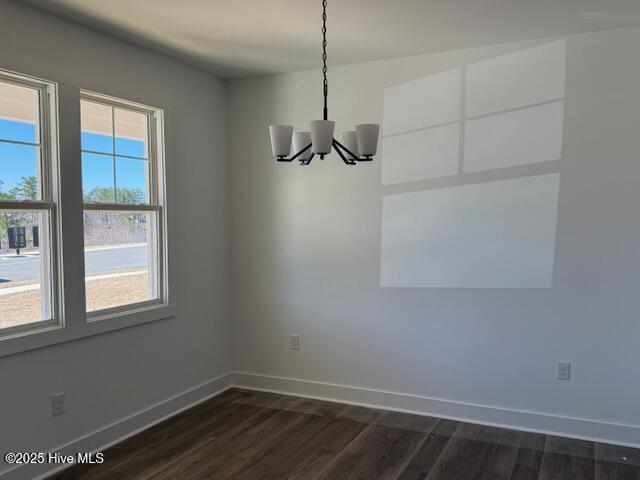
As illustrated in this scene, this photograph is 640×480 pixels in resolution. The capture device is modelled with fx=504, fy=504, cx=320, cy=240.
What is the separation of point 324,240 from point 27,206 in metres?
2.11

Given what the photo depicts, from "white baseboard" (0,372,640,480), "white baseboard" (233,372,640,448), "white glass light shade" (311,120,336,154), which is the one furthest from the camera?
"white baseboard" (233,372,640,448)

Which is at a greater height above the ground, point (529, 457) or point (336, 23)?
point (336, 23)

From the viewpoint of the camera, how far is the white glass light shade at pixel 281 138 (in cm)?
225

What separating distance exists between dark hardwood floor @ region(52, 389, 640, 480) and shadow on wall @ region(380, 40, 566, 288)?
40.5 inches

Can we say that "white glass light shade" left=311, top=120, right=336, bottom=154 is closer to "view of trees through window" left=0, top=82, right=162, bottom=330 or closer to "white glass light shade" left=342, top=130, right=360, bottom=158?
"white glass light shade" left=342, top=130, right=360, bottom=158

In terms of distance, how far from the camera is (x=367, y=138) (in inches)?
87.4

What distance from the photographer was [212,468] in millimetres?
2979

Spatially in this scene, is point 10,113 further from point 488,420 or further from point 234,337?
point 488,420

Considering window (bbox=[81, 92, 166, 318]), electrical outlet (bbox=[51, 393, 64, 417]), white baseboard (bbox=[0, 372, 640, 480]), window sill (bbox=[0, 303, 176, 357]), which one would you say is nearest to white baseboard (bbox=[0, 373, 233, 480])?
white baseboard (bbox=[0, 372, 640, 480])

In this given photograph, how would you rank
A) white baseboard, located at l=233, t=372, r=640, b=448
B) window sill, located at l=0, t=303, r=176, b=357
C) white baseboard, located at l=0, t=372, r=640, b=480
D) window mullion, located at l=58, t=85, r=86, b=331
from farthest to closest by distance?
white baseboard, located at l=233, t=372, r=640, b=448
white baseboard, located at l=0, t=372, r=640, b=480
window mullion, located at l=58, t=85, r=86, b=331
window sill, located at l=0, t=303, r=176, b=357

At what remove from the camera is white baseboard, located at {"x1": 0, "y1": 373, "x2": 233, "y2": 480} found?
9.16 ft

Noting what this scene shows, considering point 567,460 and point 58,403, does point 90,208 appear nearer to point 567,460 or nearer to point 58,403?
point 58,403

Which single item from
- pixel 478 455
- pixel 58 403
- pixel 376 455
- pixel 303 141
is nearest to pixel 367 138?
pixel 303 141

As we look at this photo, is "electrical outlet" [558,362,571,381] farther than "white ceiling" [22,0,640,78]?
Yes
